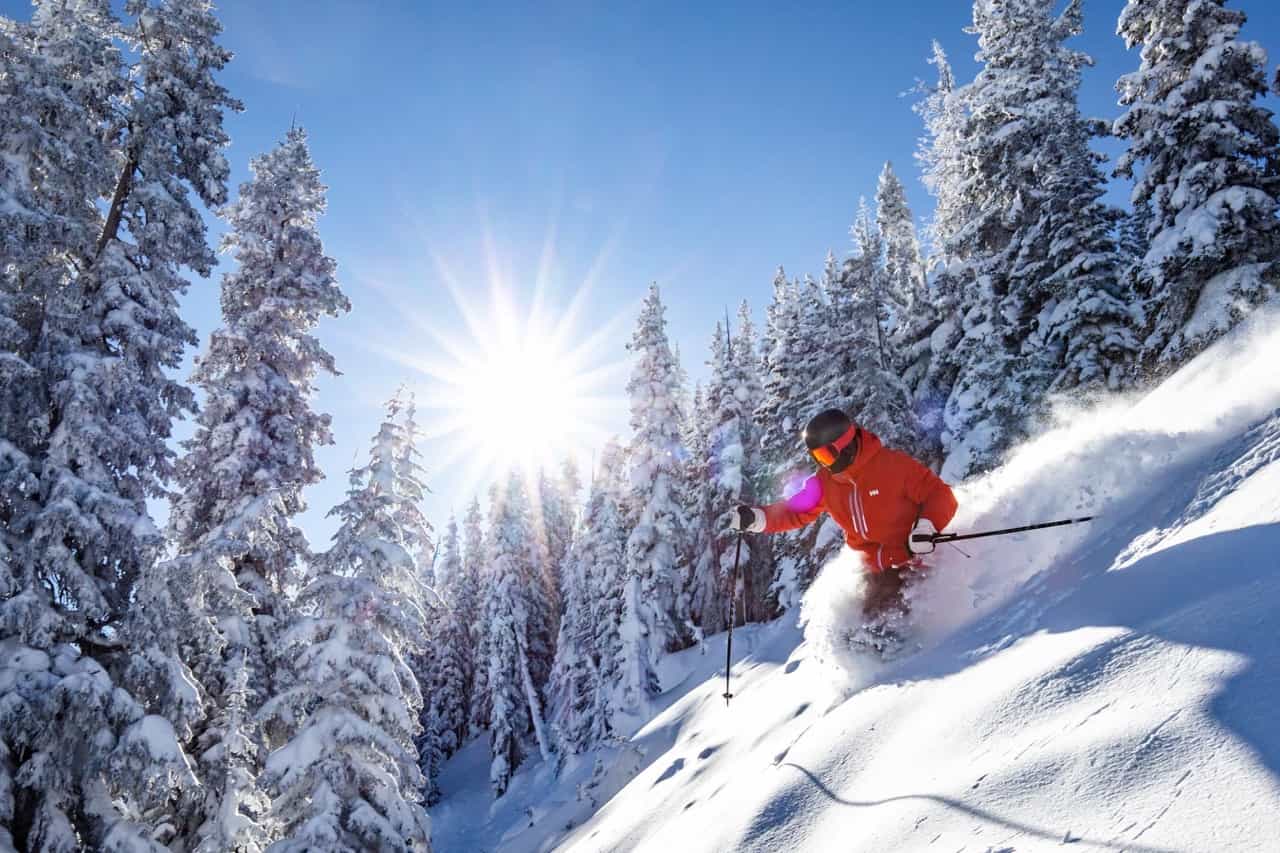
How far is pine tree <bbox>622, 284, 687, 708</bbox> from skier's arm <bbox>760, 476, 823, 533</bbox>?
912 inches

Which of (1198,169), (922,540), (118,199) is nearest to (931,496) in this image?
(922,540)

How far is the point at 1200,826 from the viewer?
2225 millimetres

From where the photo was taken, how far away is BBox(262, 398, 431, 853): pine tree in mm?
13297

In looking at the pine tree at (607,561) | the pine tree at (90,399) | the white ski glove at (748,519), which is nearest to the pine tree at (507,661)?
the pine tree at (607,561)

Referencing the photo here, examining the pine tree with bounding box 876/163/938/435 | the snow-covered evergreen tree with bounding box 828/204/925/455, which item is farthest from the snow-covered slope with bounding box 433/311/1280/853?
the pine tree with bounding box 876/163/938/435

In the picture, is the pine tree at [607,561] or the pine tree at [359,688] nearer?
the pine tree at [359,688]

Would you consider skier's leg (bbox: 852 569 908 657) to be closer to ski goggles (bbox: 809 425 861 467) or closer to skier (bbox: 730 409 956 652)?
skier (bbox: 730 409 956 652)

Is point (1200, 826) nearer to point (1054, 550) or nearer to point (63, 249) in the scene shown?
point (1054, 550)

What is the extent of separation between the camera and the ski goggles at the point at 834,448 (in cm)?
639

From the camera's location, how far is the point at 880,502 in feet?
21.0

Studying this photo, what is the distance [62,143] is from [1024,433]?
804 inches

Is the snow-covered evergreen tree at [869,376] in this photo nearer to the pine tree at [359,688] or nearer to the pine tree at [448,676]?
the pine tree at [359,688]

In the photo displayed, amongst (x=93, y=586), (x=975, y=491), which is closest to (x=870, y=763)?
(x=975, y=491)

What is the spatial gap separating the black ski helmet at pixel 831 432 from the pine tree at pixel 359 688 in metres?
11.1
